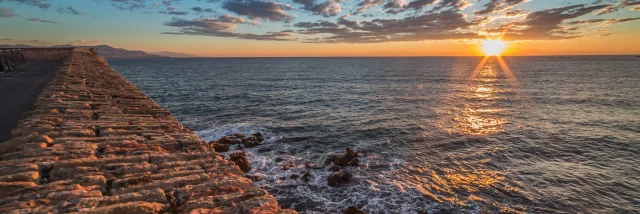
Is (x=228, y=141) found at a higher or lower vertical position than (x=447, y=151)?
higher

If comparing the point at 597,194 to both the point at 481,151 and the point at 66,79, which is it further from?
the point at 66,79

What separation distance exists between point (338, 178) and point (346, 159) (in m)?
2.68

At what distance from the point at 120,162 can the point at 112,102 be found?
522 cm

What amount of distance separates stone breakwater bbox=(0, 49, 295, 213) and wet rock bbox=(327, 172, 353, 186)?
30.7ft

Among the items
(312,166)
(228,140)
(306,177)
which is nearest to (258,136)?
(228,140)

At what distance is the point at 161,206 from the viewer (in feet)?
12.0

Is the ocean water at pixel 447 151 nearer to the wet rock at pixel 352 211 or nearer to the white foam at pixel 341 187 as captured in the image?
the white foam at pixel 341 187

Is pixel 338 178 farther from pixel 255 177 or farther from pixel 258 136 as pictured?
pixel 258 136

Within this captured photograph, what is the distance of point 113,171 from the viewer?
4332 mm

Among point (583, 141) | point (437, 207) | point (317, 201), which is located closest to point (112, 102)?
point (317, 201)

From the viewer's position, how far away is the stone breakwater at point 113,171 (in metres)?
3.51

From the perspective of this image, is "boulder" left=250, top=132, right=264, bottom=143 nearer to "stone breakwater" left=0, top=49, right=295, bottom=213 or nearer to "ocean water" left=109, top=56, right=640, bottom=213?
"ocean water" left=109, top=56, right=640, bottom=213

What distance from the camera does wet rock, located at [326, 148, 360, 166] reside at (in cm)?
1691

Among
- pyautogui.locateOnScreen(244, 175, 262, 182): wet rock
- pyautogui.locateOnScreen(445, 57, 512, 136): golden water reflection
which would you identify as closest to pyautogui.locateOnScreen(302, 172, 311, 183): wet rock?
pyautogui.locateOnScreen(244, 175, 262, 182): wet rock
